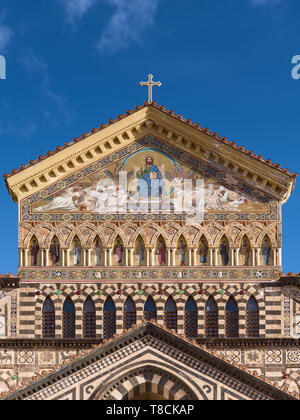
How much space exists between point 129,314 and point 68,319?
2.37 m

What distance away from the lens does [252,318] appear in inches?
2048

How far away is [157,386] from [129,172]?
411 inches

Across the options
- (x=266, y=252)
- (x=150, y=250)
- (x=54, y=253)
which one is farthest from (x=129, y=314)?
(x=266, y=252)

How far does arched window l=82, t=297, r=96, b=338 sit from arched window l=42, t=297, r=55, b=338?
1.20 meters

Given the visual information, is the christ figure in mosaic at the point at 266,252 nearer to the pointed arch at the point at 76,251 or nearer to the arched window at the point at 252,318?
the arched window at the point at 252,318

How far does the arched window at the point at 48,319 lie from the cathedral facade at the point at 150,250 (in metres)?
0.04

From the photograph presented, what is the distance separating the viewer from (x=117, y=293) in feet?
171

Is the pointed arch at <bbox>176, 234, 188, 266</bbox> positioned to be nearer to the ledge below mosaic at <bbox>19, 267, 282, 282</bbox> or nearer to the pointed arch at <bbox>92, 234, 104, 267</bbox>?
the ledge below mosaic at <bbox>19, 267, 282, 282</bbox>

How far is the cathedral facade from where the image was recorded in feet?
170

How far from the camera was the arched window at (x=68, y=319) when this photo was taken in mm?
52006

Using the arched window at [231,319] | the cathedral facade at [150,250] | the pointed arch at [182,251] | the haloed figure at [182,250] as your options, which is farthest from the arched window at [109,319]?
the arched window at [231,319]

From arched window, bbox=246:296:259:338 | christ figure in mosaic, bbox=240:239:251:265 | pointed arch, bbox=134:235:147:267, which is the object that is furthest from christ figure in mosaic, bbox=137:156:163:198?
arched window, bbox=246:296:259:338
